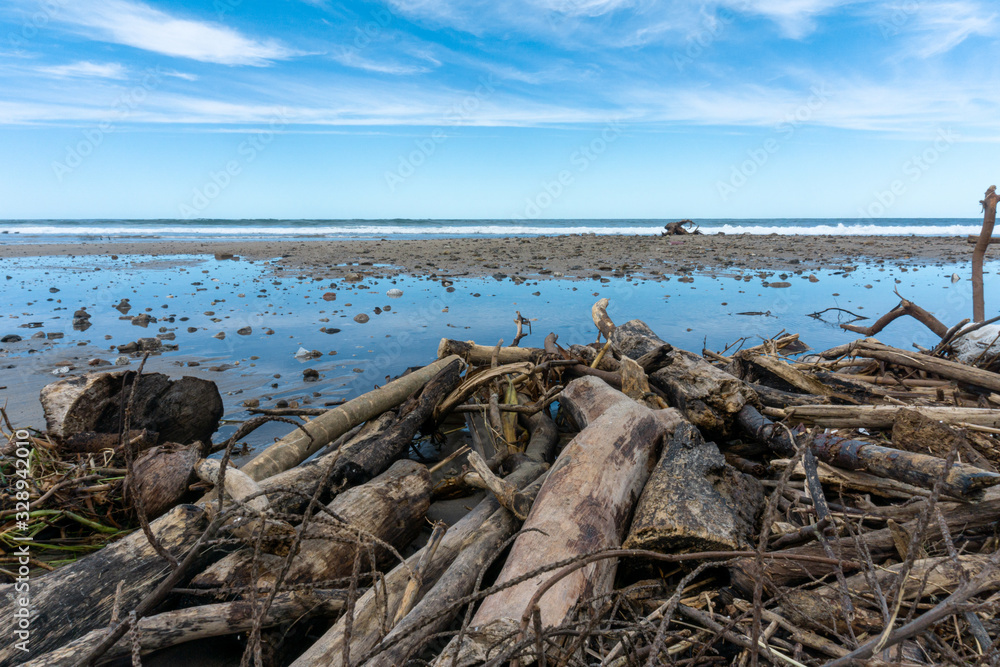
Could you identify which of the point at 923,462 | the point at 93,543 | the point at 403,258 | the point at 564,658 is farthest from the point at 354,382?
the point at 403,258

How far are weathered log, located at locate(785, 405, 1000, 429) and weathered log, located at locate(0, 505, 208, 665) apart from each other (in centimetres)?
436

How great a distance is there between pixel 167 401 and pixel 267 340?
181 inches

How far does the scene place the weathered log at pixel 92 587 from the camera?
2.13 metres

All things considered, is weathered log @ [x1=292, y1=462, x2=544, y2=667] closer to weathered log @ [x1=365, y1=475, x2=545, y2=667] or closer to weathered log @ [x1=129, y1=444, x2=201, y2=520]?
weathered log @ [x1=365, y1=475, x2=545, y2=667]

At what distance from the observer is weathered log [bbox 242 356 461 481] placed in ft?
12.0

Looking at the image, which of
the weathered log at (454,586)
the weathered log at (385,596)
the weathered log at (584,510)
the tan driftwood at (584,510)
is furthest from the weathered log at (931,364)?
the weathered log at (454,586)

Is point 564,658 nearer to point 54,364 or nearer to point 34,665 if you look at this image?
point 34,665

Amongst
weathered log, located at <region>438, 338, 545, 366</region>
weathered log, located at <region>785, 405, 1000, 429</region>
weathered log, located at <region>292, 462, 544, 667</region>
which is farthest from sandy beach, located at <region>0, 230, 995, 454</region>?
weathered log, located at <region>785, 405, 1000, 429</region>

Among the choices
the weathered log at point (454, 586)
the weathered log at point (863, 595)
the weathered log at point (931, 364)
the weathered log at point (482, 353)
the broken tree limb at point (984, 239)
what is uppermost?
the broken tree limb at point (984, 239)

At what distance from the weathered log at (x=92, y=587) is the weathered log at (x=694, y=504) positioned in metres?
2.42

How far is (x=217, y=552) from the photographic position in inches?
103

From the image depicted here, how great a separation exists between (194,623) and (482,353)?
155 inches

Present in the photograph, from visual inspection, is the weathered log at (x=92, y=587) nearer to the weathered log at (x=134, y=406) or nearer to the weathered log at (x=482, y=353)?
the weathered log at (x=134, y=406)

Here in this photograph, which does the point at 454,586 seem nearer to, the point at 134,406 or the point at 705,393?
the point at 705,393
